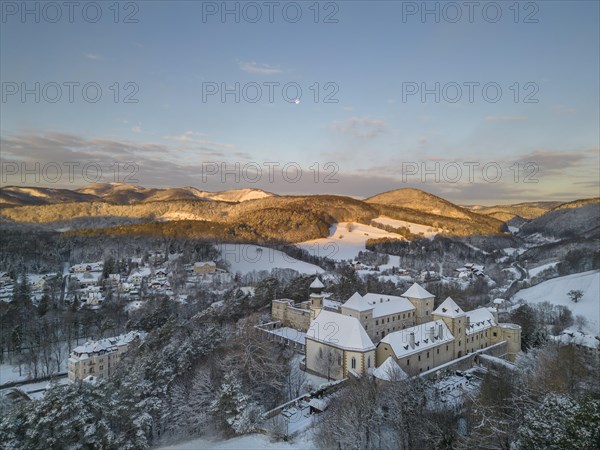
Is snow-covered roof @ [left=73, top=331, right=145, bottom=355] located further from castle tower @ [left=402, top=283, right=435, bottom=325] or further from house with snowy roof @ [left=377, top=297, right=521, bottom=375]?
castle tower @ [left=402, top=283, right=435, bottom=325]

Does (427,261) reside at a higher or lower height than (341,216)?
lower

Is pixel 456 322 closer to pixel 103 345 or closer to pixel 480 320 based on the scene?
pixel 480 320

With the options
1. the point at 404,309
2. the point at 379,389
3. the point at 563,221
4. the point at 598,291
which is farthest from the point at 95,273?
the point at 563,221

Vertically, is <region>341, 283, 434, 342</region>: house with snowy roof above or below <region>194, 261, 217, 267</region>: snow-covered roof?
above

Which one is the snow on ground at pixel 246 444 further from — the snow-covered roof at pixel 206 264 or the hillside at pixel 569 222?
the hillside at pixel 569 222

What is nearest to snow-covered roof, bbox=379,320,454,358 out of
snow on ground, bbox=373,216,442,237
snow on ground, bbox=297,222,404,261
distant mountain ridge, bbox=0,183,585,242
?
snow on ground, bbox=297,222,404,261

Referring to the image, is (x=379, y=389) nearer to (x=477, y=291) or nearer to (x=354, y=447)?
(x=354, y=447)
